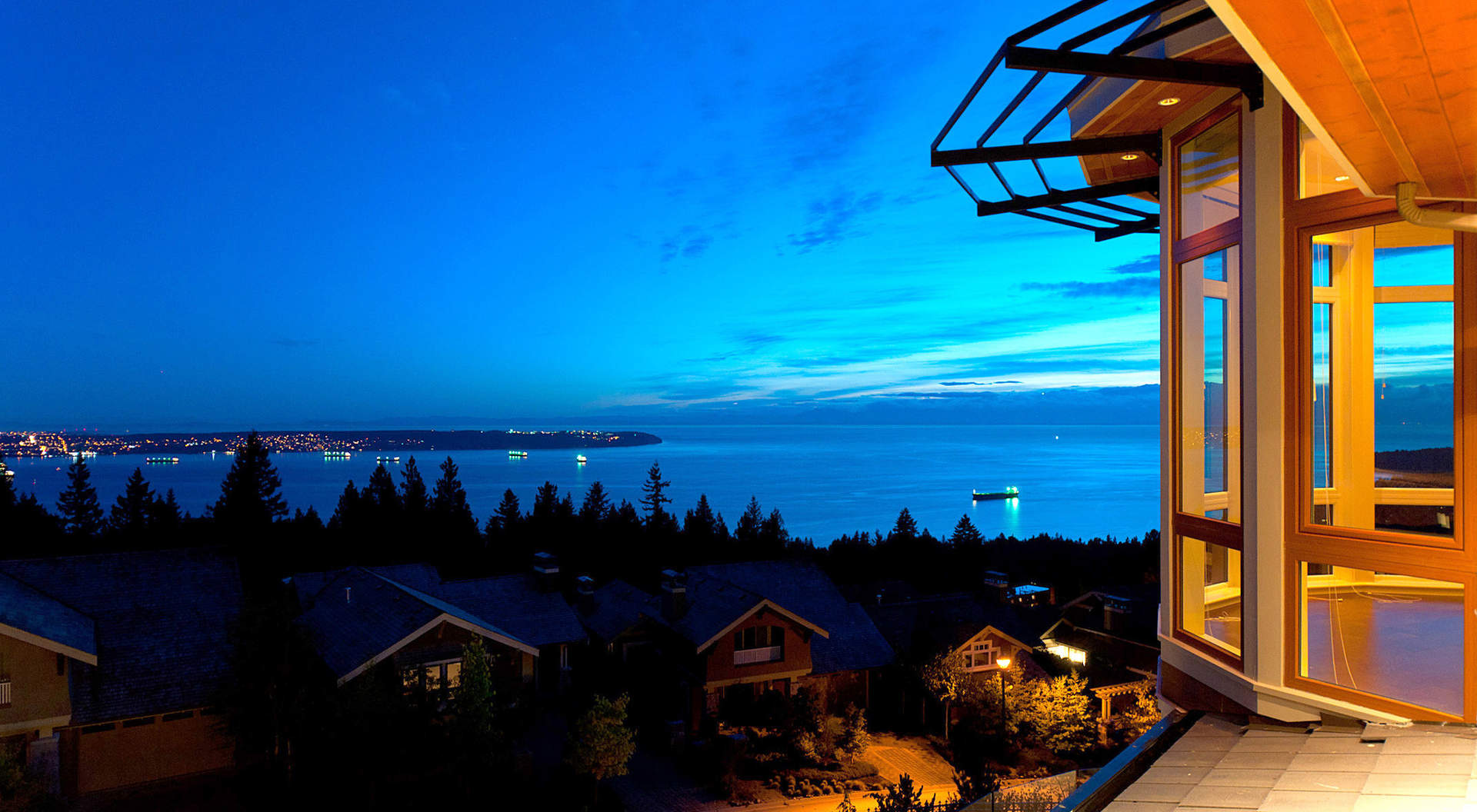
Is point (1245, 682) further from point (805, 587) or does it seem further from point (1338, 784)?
point (805, 587)

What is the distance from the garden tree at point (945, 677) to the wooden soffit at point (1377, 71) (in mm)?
19035

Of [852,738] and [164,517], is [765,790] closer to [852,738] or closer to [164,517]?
[852,738]

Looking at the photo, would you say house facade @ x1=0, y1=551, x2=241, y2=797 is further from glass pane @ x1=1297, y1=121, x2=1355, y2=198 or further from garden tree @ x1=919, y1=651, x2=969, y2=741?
glass pane @ x1=1297, y1=121, x2=1355, y2=198

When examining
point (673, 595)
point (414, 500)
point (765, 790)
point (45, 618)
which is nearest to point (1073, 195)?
point (765, 790)

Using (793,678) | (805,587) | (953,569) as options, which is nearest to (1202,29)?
(793,678)

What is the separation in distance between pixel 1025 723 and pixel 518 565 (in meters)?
26.7

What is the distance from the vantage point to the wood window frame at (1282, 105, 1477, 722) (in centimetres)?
400

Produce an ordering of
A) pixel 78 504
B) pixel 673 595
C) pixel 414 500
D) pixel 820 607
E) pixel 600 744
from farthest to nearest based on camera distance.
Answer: pixel 414 500 < pixel 78 504 < pixel 820 607 < pixel 673 595 < pixel 600 744

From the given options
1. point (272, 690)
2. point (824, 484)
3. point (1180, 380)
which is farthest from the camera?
point (824, 484)

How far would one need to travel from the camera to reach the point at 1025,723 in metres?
19.0

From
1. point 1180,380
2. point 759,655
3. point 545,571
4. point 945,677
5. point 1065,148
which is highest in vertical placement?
point 1065,148

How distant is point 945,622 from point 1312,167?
787 inches

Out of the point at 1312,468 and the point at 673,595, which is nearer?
the point at 1312,468

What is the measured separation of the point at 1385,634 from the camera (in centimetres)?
482
